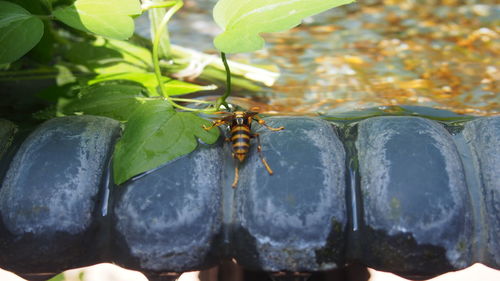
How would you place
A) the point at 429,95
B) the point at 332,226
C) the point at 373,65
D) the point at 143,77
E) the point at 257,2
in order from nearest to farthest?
the point at 332,226
the point at 257,2
the point at 143,77
the point at 429,95
the point at 373,65

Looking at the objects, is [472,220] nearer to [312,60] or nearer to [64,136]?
[64,136]

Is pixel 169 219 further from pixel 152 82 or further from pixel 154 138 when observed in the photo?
pixel 152 82

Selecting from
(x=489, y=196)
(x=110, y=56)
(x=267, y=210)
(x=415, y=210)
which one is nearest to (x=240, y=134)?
(x=267, y=210)

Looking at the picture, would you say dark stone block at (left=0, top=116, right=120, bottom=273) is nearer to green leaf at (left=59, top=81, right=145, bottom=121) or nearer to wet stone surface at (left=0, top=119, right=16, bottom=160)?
wet stone surface at (left=0, top=119, right=16, bottom=160)

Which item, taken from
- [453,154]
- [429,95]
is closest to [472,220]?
[453,154]

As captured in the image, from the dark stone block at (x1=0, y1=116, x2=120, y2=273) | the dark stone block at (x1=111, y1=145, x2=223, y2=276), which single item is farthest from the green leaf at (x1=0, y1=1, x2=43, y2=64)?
the dark stone block at (x1=111, y1=145, x2=223, y2=276)
